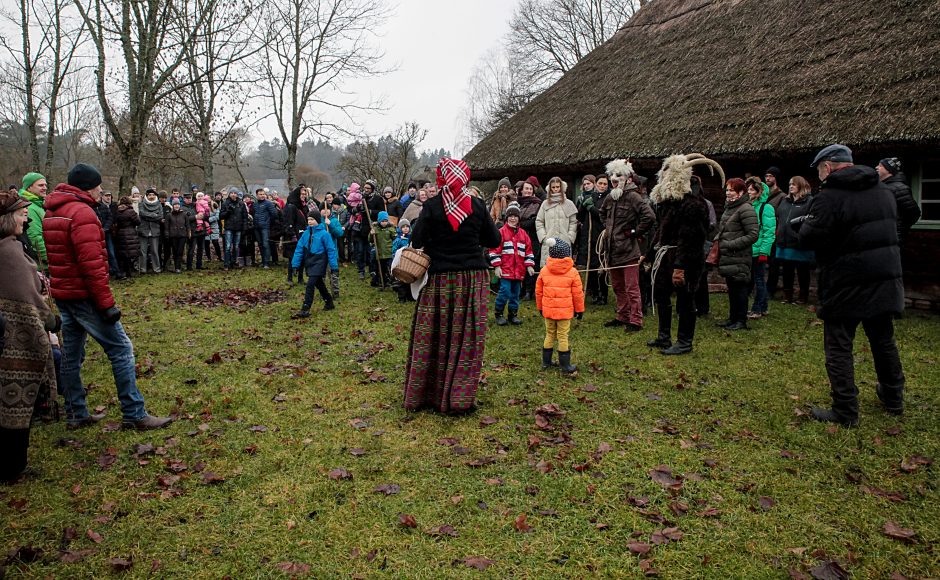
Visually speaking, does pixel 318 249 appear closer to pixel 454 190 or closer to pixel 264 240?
pixel 454 190

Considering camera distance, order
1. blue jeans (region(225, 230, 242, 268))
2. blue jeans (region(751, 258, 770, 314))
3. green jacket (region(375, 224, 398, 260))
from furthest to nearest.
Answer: blue jeans (region(225, 230, 242, 268))
green jacket (region(375, 224, 398, 260))
blue jeans (region(751, 258, 770, 314))

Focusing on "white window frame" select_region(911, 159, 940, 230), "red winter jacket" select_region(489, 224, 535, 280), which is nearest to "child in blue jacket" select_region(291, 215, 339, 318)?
"red winter jacket" select_region(489, 224, 535, 280)

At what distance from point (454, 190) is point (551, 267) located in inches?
73.3

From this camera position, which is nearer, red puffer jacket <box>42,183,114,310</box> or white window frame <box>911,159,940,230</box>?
red puffer jacket <box>42,183,114,310</box>

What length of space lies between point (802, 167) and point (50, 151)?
27.8m

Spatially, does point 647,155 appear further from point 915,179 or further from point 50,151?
point 50,151

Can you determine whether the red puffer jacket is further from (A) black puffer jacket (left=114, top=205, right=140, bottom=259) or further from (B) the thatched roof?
(B) the thatched roof

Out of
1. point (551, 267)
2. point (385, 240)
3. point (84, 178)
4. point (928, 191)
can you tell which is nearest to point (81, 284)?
point (84, 178)

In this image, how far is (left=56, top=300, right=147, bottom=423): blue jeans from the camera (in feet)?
16.3

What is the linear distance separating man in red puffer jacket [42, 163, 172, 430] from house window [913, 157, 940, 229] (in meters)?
11.5

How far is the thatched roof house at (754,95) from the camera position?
9.55 metres

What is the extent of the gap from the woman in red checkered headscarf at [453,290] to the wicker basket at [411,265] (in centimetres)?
9

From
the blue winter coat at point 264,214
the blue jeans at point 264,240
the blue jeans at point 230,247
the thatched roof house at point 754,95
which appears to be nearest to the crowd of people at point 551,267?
the thatched roof house at point 754,95

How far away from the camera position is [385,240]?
12414 mm
